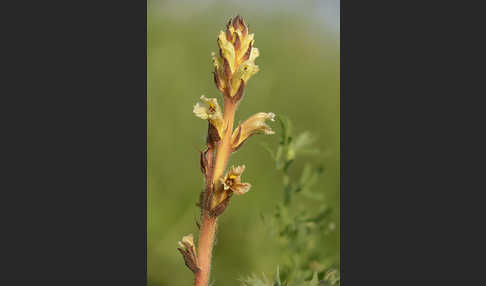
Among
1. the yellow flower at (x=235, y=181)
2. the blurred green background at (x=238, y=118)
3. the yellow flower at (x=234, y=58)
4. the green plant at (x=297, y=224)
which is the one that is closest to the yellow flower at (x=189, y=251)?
the yellow flower at (x=235, y=181)

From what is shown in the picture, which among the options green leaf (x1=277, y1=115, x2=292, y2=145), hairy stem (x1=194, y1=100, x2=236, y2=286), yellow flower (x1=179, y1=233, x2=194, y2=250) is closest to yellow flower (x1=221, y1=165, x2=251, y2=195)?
hairy stem (x1=194, y1=100, x2=236, y2=286)

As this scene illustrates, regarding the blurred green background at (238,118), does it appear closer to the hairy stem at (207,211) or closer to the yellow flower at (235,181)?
the hairy stem at (207,211)

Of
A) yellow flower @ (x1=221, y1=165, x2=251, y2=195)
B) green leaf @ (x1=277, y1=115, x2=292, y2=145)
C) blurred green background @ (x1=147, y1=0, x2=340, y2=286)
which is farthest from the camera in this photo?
blurred green background @ (x1=147, y1=0, x2=340, y2=286)

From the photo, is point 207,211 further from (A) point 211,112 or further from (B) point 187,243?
(A) point 211,112

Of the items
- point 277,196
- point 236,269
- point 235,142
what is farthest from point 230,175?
point 277,196

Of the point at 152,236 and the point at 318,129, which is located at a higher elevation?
the point at 318,129

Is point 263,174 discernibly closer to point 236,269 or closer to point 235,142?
point 236,269

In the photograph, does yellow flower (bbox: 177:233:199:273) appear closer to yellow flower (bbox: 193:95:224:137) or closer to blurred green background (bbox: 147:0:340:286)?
yellow flower (bbox: 193:95:224:137)
